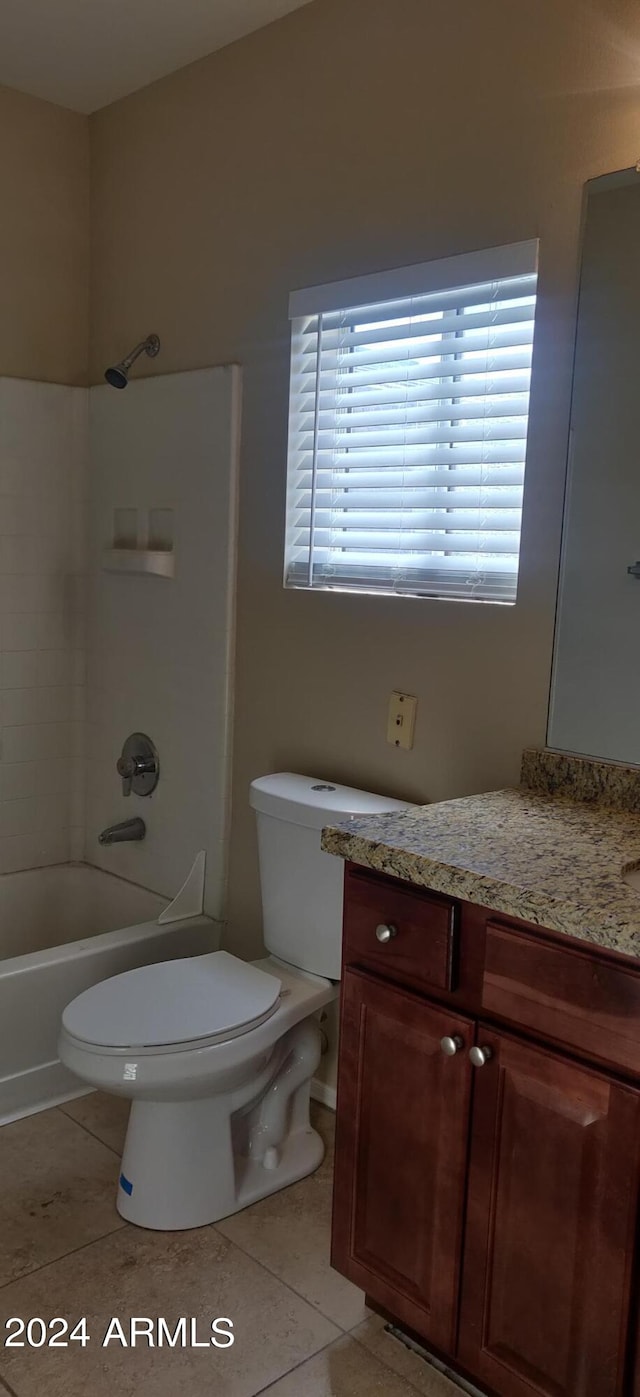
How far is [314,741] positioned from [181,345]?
110cm

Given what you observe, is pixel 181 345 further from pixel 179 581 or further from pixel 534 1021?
pixel 534 1021

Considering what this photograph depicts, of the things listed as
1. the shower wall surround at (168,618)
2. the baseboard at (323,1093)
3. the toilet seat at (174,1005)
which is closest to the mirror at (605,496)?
the toilet seat at (174,1005)

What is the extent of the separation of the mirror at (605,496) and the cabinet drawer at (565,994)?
0.57 m

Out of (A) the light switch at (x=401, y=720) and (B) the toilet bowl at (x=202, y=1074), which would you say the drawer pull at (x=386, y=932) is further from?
(A) the light switch at (x=401, y=720)

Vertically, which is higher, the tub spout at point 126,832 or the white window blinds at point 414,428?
the white window blinds at point 414,428

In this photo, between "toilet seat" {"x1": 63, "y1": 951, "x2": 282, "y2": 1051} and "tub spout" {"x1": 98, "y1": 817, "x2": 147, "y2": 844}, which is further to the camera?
"tub spout" {"x1": 98, "y1": 817, "x2": 147, "y2": 844}

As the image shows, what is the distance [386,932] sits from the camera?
5.11ft

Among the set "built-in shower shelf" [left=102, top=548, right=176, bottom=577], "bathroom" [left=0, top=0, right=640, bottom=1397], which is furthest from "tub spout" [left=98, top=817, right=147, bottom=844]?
"built-in shower shelf" [left=102, top=548, right=176, bottom=577]

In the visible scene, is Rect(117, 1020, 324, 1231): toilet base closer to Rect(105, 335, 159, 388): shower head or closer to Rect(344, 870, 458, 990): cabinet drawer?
Rect(344, 870, 458, 990): cabinet drawer

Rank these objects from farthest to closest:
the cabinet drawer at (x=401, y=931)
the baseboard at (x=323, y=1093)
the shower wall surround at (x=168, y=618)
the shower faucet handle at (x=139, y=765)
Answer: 1. the shower faucet handle at (x=139, y=765)
2. the shower wall surround at (x=168, y=618)
3. the baseboard at (x=323, y=1093)
4. the cabinet drawer at (x=401, y=931)

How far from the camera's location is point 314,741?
2443 mm

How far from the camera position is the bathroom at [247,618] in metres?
1.69

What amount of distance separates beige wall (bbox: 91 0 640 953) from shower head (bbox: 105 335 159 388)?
40 millimetres

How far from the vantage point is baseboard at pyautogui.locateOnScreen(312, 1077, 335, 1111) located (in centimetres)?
246
